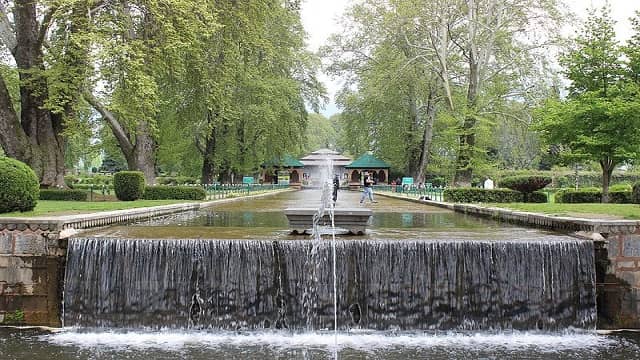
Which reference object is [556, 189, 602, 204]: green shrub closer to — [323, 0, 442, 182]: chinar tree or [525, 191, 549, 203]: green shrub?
[525, 191, 549, 203]: green shrub

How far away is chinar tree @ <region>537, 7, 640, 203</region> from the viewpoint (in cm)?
1694

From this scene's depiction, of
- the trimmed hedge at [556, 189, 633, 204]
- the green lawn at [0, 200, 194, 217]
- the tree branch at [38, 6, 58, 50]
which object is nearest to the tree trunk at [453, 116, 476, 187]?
the trimmed hedge at [556, 189, 633, 204]

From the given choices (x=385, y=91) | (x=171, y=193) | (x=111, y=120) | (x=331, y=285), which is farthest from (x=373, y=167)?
(x=331, y=285)

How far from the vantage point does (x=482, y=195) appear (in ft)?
72.2

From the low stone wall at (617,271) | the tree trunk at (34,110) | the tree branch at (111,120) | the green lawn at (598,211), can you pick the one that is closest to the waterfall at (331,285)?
the low stone wall at (617,271)

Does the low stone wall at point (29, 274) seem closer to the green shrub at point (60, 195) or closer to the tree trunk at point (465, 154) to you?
the green shrub at point (60, 195)

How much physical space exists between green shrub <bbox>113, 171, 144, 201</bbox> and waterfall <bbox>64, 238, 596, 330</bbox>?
10.6 meters

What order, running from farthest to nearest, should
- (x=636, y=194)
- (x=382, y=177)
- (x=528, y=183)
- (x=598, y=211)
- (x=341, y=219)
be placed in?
(x=382, y=177)
(x=528, y=183)
(x=636, y=194)
(x=598, y=211)
(x=341, y=219)

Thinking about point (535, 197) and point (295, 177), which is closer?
point (535, 197)

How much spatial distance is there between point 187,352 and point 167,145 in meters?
29.4

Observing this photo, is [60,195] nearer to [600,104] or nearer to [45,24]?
[45,24]

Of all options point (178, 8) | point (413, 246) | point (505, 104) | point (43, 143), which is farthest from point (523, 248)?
point (505, 104)

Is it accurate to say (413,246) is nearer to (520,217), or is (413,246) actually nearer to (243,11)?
(520,217)

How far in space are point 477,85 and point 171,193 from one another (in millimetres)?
16824
